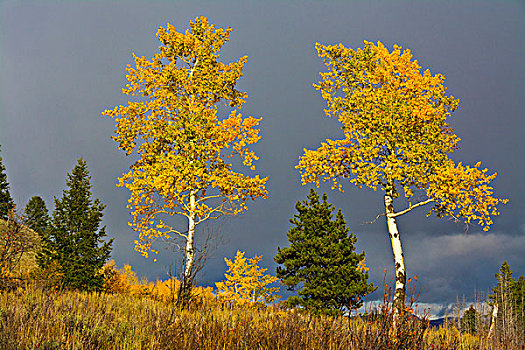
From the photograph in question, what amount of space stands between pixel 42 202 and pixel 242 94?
53.8 m

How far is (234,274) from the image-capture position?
25656mm

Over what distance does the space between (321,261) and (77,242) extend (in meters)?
16.5

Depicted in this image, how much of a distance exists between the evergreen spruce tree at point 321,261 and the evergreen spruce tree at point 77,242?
12.5 metres

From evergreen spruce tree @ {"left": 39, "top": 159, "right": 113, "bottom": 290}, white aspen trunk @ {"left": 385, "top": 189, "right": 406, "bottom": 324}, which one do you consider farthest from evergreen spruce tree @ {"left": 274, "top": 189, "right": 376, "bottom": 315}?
evergreen spruce tree @ {"left": 39, "top": 159, "right": 113, "bottom": 290}

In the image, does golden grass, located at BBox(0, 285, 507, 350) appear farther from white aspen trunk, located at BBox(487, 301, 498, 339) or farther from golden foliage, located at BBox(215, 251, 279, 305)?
golden foliage, located at BBox(215, 251, 279, 305)

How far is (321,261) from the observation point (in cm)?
2064

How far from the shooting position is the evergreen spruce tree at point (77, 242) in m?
25.1

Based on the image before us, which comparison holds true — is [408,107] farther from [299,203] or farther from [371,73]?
Result: [299,203]

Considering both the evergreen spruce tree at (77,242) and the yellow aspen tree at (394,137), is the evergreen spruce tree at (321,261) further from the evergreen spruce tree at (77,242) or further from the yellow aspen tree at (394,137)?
the evergreen spruce tree at (77,242)

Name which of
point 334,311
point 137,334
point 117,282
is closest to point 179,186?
point 334,311

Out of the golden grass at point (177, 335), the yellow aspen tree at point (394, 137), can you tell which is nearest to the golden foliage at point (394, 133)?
the yellow aspen tree at point (394, 137)

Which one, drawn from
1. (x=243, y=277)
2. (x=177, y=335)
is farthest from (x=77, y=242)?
(x=177, y=335)

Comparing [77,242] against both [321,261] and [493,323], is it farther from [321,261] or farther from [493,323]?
[493,323]

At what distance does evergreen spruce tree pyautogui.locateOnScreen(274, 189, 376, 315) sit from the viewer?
2019 centimetres
